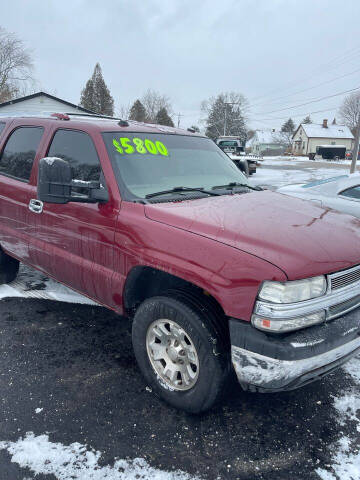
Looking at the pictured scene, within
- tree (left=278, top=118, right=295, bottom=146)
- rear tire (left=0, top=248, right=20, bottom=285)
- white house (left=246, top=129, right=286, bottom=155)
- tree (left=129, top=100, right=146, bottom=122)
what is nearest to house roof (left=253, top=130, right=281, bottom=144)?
white house (left=246, top=129, right=286, bottom=155)

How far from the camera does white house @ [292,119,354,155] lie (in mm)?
74625

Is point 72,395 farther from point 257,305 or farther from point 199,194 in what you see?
point 199,194

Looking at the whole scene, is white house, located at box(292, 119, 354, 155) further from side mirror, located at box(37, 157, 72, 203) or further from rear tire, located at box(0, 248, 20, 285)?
side mirror, located at box(37, 157, 72, 203)

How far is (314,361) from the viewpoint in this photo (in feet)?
6.62

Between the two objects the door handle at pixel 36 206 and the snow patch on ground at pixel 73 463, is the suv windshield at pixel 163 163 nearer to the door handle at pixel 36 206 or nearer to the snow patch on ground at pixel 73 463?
the door handle at pixel 36 206

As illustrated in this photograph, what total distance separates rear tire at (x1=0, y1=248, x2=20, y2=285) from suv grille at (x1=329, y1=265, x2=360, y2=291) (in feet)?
11.7

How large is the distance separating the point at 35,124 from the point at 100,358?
229 centimetres

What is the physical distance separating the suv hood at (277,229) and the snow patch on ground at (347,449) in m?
1.14

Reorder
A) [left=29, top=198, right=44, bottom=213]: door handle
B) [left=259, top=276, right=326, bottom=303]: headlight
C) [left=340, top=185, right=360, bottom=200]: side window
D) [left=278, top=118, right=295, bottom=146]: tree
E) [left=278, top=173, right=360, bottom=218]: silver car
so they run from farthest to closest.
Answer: [left=278, top=118, right=295, bottom=146]: tree, [left=340, top=185, right=360, bottom=200]: side window, [left=278, top=173, right=360, bottom=218]: silver car, [left=29, top=198, right=44, bottom=213]: door handle, [left=259, top=276, right=326, bottom=303]: headlight

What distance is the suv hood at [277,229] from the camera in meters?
2.02

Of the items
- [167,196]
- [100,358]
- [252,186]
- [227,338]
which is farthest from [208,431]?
[252,186]

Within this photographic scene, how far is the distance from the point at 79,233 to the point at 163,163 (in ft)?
2.94

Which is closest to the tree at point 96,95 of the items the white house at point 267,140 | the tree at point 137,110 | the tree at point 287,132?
the tree at point 137,110

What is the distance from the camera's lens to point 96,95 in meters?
59.8
